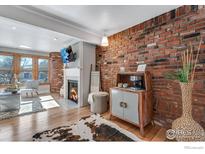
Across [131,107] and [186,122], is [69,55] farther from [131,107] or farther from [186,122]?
[186,122]

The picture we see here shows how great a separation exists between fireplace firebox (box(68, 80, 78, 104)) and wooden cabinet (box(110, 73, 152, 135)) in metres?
1.98

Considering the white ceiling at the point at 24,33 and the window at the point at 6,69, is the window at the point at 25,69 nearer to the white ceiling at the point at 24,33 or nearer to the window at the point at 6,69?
the window at the point at 6,69

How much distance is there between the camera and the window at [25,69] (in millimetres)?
5465

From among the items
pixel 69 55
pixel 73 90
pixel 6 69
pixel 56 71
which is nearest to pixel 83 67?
pixel 69 55

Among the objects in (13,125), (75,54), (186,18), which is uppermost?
(186,18)

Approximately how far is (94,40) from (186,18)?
2.16 metres

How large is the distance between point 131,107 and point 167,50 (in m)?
1.26

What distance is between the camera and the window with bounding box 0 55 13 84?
4941 millimetres

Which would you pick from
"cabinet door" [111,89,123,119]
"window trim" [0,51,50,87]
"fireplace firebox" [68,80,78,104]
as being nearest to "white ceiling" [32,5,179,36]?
"cabinet door" [111,89,123,119]

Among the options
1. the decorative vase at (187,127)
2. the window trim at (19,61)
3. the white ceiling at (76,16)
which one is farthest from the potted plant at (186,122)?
the window trim at (19,61)
